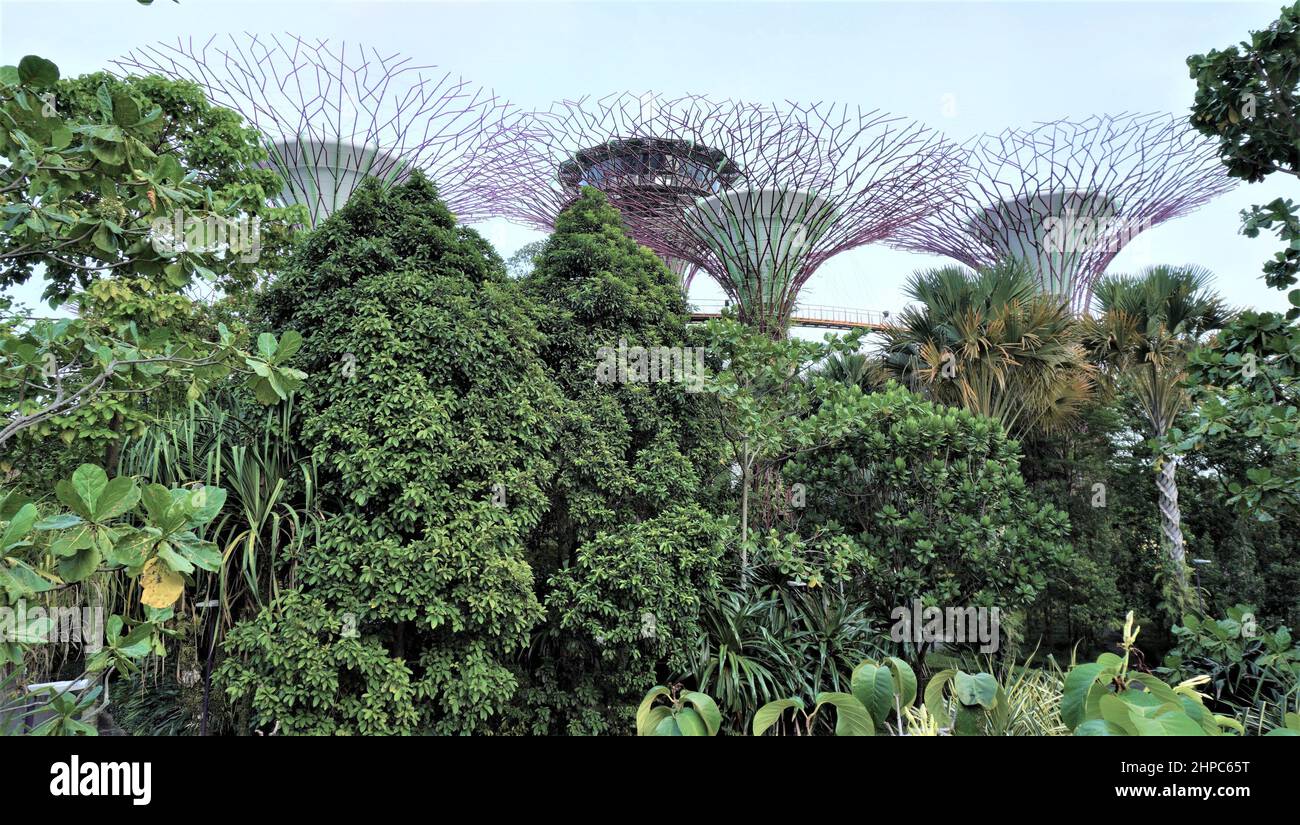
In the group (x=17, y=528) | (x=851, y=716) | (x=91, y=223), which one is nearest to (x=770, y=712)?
(x=851, y=716)

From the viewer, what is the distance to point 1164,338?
9461 mm

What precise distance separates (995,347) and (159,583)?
33.5ft

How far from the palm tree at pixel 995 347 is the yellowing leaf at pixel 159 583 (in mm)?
9534

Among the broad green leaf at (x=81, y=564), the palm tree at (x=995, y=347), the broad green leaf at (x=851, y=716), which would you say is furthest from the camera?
the palm tree at (x=995, y=347)

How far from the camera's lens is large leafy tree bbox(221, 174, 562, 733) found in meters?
3.88

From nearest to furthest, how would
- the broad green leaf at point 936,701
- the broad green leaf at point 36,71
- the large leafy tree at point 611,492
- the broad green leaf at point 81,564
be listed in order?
the broad green leaf at point 81,564 → the broad green leaf at point 36,71 → the broad green leaf at point 936,701 → the large leafy tree at point 611,492

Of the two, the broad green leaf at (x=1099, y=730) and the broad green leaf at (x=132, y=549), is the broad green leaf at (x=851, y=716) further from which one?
the broad green leaf at (x=132, y=549)

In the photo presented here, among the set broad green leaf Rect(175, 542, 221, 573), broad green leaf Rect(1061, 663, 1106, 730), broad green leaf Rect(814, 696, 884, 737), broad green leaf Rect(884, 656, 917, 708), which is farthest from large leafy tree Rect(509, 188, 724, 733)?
broad green leaf Rect(175, 542, 221, 573)

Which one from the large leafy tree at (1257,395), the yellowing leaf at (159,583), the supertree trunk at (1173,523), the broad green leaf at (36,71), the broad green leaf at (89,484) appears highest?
the broad green leaf at (36,71)

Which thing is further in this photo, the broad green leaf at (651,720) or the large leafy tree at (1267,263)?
the large leafy tree at (1267,263)

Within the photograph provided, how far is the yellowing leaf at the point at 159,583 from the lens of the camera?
5.61 ft

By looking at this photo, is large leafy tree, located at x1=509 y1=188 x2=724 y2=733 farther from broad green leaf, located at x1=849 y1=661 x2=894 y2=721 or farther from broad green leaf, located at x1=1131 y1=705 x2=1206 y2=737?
broad green leaf, located at x1=1131 y1=705 x2=1206 y2=737

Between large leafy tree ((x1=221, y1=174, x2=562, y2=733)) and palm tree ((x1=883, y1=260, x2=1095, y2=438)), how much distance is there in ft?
23.6

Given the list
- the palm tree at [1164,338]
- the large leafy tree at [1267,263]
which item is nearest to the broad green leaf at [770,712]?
the large leafy tree at [1267,263]
